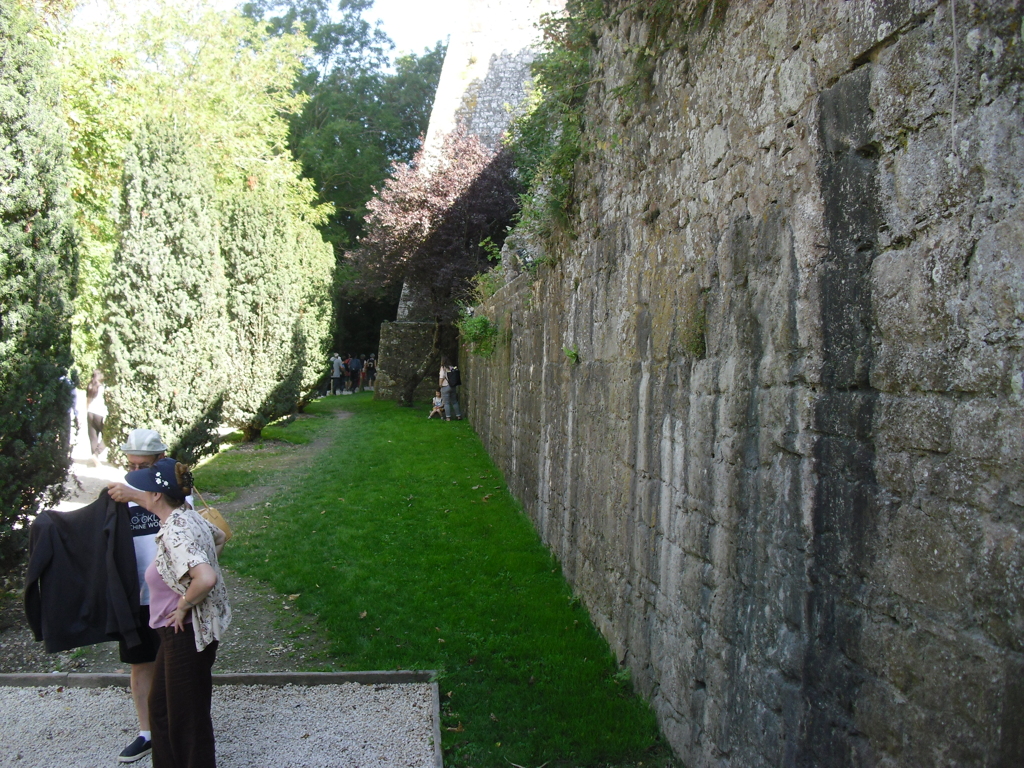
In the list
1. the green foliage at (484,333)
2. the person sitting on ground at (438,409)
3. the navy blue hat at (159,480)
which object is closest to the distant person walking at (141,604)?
the navy blue hat at (159,480)

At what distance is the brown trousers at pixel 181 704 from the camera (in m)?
3.29

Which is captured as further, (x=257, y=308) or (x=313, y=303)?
(x=313, y=303)

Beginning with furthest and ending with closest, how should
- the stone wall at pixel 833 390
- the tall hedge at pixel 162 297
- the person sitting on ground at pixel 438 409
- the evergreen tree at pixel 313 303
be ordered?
the person sitting on ground at pixel 438 409, the evergreen tree at pixel 313 303, the tall hedge at pixel 162 297, the stone wall at pixel 833 390

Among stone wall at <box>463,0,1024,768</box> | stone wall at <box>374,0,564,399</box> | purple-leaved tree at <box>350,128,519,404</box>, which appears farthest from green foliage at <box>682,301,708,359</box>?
stone wall at <box>374,0,564,399</box>

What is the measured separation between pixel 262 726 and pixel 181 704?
98 cm

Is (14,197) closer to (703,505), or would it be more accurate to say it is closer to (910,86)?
(703,505)

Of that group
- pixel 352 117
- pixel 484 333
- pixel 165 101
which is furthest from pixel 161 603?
pixel 352 117

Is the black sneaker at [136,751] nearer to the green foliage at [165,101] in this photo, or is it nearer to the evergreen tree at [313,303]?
the green foliage at [165,101]

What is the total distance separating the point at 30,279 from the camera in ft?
18.5

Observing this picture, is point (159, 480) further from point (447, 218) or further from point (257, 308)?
point (447, 218)

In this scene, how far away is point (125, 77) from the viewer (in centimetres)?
1600

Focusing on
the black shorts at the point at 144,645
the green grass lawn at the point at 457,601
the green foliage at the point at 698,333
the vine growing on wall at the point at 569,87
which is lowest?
the green grass lawn at the point at 457,601

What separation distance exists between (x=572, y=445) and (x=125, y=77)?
1446 cm

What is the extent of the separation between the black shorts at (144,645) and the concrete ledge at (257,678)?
Answer: 3.03ft
